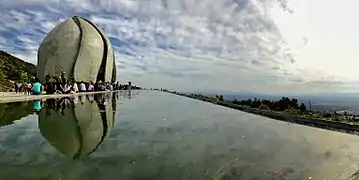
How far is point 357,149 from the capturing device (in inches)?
365

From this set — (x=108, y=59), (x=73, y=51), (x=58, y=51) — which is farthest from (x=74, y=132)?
(x=108, y=59)

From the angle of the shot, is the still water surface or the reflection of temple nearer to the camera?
the still water surface

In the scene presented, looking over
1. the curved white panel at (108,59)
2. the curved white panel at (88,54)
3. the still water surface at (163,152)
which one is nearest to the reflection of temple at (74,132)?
the still water surface at (163,152)

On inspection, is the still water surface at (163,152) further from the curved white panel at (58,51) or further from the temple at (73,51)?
the temple at (73,51)

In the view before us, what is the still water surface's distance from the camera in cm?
596

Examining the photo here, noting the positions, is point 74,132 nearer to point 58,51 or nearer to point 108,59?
point 58,51

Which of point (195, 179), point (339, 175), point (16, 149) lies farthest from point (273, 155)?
point (16, 149)

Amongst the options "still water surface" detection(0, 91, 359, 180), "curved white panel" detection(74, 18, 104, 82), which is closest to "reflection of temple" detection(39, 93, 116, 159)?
"still water surface" detection(0, 91, 359, 180)

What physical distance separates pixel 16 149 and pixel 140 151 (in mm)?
2318

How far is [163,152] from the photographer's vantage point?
7660 mm

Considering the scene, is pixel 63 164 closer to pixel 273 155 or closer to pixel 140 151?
pixel 140 151

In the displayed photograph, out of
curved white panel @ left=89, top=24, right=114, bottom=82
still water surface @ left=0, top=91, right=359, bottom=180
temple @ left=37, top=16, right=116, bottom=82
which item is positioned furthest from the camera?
curved white panel @ left=89, top=24, right=114, bottom=82

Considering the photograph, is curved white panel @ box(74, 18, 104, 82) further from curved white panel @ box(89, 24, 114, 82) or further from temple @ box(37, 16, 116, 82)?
curved white panel @ box(89, 24, 114, 82)

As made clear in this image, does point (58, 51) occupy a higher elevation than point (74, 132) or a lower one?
higher
